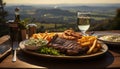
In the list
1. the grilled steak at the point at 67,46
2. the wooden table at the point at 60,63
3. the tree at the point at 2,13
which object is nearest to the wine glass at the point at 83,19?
the grilled steak at the point at 67,46

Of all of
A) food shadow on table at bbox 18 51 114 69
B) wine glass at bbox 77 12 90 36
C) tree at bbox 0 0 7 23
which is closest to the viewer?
food shadow on table at bbox 18 51 114 69

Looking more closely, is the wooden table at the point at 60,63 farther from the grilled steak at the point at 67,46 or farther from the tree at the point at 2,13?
the tree at the point at 2,13

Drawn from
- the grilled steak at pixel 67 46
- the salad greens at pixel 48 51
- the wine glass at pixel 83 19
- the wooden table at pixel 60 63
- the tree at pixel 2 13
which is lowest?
the tree at pixel 2 13

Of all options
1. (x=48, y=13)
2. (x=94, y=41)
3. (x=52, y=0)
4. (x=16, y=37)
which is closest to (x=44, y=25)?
(x=48, y=13)

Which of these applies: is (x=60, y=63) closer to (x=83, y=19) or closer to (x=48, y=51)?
(x=48, y=51)

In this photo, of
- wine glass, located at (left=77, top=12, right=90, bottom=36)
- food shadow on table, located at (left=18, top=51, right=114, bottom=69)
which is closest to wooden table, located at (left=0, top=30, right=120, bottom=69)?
food shadow on table, located at (left=18, top=51, right=114, bottom=69)

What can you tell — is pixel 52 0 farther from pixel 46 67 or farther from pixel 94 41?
pixel 46 67

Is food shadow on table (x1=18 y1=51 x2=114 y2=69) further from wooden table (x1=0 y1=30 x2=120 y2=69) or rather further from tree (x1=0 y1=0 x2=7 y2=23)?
tree (x1=0 y1=0 x2=7 y2=23)
